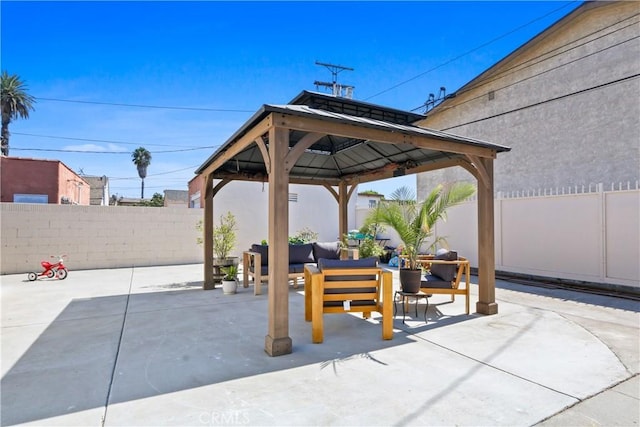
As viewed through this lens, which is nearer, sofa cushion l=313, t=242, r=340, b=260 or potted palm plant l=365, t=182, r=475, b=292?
potted palm plant l=365, t=182, r=475, b=292

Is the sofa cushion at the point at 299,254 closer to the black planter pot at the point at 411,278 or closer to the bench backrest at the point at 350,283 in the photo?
the black planter pot at the point at 411,278

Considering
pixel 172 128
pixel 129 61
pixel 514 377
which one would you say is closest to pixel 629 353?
pixel 514 377

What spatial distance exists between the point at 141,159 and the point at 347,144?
43609 mm

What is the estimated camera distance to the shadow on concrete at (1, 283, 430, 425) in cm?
265

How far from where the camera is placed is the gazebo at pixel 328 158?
3.56 meters

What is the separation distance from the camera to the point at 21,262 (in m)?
9.33

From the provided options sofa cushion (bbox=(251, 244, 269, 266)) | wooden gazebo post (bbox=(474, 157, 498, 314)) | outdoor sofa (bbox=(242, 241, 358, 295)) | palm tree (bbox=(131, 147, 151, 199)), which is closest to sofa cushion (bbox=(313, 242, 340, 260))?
outdoor sofa (bbox=(242, 241, 358, 295))

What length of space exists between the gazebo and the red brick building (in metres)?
10.0

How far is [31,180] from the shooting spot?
43.9 feet

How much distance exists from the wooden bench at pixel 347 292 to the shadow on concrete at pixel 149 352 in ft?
0.88

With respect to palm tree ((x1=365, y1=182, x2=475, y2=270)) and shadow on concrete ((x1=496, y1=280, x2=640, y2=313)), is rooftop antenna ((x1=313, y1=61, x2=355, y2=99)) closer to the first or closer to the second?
palm tree ((x1=365, y1=182, x2=475, y2=270))

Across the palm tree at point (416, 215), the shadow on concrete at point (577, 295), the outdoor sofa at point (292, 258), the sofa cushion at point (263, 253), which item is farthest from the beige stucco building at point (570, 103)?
the sofa cushion at point (263, 253)

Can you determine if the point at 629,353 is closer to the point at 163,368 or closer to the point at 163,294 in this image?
the point at 163,368

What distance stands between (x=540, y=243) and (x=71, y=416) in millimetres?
8531
